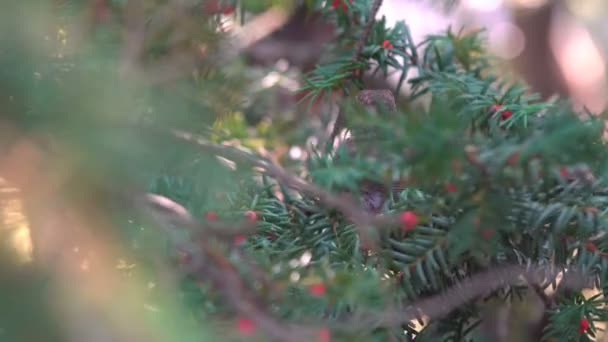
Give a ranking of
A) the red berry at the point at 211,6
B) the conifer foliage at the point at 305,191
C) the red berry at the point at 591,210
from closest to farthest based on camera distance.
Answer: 1. the conifer foliage at the point at 305,191
2. the red berry at the point at 591,210
3. the red berry at the point at 211,6

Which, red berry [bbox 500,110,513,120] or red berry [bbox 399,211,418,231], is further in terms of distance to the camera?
red berry [bbox 500,110,513,120]

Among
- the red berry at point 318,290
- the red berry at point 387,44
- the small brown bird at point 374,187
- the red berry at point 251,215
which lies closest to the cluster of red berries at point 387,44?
the red berry at point 387,44

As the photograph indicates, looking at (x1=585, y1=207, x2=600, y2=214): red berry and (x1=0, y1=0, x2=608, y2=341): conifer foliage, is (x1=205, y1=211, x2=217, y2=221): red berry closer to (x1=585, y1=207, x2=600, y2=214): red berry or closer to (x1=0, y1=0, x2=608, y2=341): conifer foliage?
(x1=0, y1=0, x2=608, y2=341): conifer foliage

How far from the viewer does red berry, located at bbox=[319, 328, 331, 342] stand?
1.02ft

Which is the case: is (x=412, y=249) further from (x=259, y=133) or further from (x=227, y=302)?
(x=259, y=133)

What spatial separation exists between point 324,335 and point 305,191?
0.13 m

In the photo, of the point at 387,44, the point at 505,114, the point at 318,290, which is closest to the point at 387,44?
the point at 387,44

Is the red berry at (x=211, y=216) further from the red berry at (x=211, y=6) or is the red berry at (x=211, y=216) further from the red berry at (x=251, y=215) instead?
the red berry at (x=211, y=6)

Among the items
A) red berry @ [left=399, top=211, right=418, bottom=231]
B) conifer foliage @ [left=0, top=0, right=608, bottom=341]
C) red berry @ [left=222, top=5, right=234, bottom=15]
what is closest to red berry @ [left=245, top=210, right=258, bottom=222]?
conifer foliage @ [left=0, top=0, right=608, bottom=341]

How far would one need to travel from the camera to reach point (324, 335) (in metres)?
0.31

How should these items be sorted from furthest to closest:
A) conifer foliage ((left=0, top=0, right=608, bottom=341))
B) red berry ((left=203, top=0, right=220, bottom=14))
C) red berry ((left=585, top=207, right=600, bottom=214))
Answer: red berry ((left=203, top=0, right=220, bottom=14))
red berry ((left=585, top=207, right=600, bottom=214))
conifer foliage ((left=0, top=0, right=608, bottom=341))

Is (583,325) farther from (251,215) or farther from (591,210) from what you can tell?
(251,215)

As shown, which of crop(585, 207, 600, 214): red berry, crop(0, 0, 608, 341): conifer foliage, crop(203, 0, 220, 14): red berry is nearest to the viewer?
crop(0, 0, 608, 341): conifer foliage

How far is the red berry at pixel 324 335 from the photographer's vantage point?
312 millimetres
